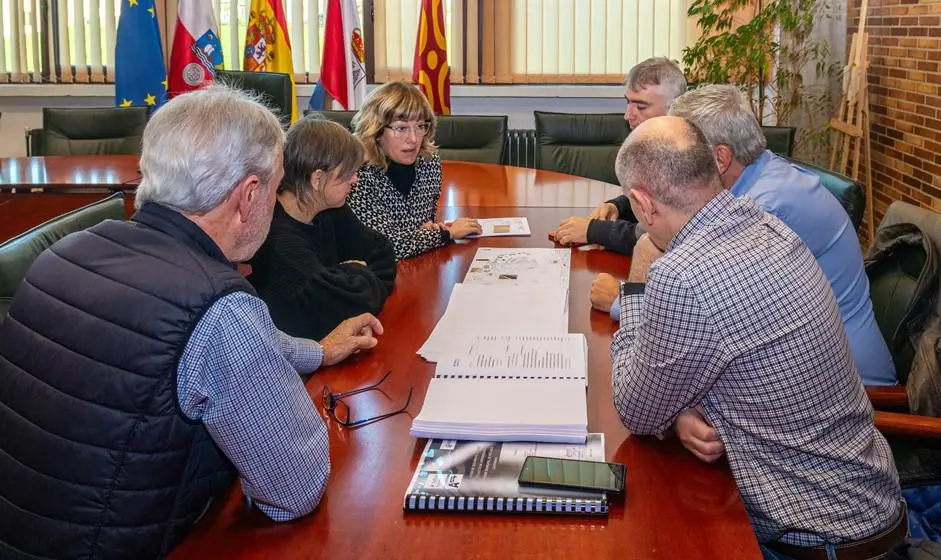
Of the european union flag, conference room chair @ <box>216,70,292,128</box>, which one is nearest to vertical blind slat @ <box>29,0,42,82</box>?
the european union flag

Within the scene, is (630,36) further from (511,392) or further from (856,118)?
(511,392)

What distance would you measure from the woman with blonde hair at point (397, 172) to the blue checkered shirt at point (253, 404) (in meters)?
1.53

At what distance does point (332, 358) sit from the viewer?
5.97 feet

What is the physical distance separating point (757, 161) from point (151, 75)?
4409 millimetres

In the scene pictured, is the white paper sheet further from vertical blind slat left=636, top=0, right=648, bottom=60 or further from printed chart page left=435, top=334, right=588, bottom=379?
vertical blind slat left=636, top=0, right=648, bottom=60

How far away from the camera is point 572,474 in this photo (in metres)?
1.32

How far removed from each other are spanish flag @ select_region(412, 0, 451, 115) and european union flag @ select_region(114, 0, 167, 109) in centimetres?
157

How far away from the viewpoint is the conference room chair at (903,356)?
1.82 meters

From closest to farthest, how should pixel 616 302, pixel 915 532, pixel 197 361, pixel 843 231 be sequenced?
pixel 197 361 < pixel 915 532 < pixel 616 302 < pixel 843 231

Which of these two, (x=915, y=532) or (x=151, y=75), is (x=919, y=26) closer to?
(x=915, y=532)

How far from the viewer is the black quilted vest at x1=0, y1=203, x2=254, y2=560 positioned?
1.19 m

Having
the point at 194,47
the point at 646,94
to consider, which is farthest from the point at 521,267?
the point at 194,47

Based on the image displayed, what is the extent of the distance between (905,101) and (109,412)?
4681mm

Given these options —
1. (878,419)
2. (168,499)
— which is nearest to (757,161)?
(878,419)
